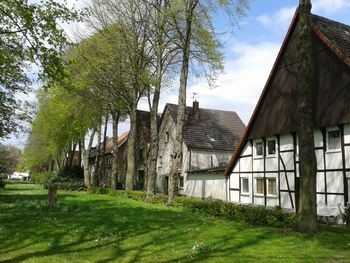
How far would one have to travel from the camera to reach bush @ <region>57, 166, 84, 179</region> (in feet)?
189

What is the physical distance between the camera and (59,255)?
9.98 meters

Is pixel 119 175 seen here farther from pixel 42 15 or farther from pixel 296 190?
A: pixel 42 15

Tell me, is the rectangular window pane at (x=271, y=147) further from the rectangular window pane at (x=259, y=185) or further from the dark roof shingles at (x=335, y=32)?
the dark roof shingles at (x=335, y=32)

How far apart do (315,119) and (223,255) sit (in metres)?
13.5

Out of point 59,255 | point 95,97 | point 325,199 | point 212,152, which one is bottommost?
point 59,255

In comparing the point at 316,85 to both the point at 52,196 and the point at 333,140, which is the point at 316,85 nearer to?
the point at 333,140

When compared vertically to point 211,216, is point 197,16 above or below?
above

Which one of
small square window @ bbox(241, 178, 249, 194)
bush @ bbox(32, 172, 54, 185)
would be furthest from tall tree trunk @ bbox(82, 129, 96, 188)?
small square window @ bbox(241, 178, 249, 194)

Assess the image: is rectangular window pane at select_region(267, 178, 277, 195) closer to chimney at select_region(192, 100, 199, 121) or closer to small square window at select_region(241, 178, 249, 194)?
small square window at select_region(241, 178, 249, 194)

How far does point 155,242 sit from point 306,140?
6624mm

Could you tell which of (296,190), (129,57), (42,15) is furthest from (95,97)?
(42,15)

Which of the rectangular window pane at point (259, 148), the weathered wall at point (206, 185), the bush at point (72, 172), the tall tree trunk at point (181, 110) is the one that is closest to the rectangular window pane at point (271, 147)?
the rectangular window pane at point (259, 148)

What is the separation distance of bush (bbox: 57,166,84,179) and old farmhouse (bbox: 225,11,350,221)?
34.1 meters

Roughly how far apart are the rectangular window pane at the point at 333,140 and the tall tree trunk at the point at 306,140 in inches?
279
